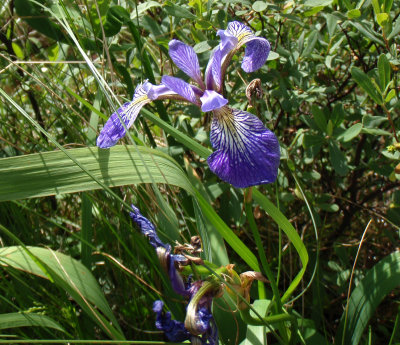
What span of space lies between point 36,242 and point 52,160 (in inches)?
24.4

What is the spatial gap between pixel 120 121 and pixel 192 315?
41 cm

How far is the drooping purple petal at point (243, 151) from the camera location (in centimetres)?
83

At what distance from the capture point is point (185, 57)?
102cm

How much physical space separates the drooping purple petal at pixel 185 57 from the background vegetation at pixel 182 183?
129 mm

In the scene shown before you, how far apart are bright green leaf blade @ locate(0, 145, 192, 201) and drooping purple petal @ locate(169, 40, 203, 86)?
7.6 inches

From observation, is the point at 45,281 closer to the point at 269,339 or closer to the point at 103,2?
the point at 269,339

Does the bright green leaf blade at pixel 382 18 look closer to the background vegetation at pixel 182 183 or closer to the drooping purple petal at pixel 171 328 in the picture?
the background vegetation at pixel 182 183

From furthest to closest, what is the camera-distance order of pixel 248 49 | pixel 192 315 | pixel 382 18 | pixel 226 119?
1. pixel 382 18
2. pixel 248 49
3. pixel 226 119
4. pixel 192 315

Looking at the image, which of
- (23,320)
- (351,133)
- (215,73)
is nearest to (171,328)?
(23,320)

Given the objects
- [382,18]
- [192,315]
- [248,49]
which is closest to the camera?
[192,315]

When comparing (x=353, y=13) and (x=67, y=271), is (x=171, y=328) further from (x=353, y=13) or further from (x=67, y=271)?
(x=353, y=13)

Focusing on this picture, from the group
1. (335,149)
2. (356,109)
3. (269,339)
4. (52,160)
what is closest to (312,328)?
(269,339)

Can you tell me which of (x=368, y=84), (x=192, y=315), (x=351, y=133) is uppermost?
(x=368, y=84)

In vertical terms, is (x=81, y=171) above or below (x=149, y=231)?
above
